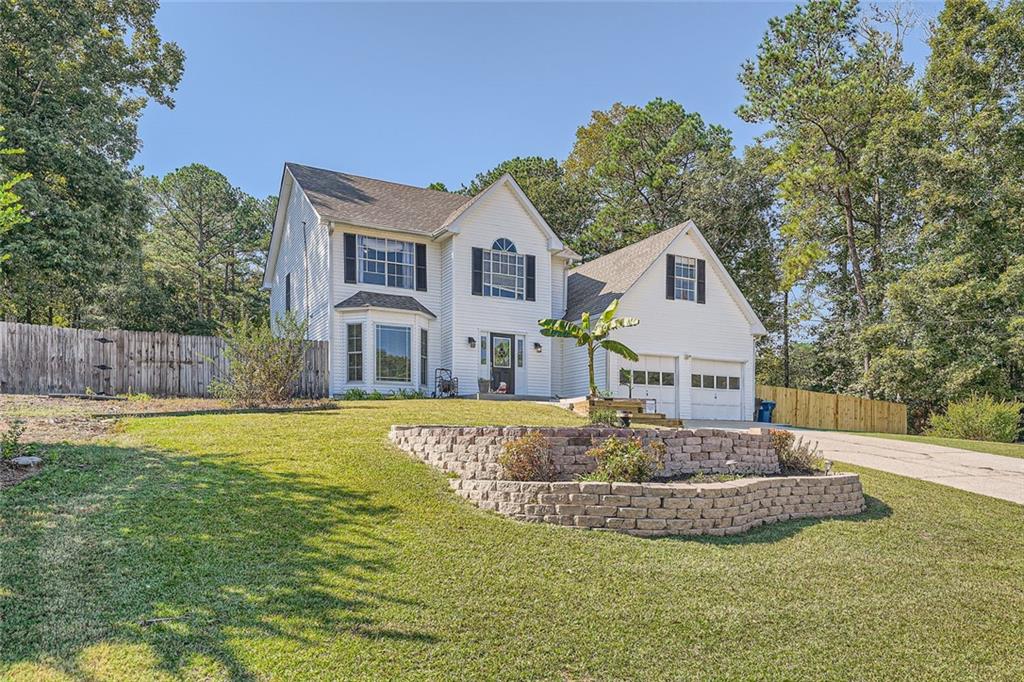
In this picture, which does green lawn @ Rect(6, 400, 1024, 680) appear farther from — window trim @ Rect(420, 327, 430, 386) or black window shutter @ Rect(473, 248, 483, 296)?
black window shutter @ Rect(473, 248, 483, 296)

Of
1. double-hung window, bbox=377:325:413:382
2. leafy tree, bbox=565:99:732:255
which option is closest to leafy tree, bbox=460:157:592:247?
leafy tree, bbox=565:99:732:255

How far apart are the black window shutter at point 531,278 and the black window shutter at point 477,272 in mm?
1696

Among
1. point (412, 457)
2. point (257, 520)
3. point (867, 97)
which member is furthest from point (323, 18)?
point (867, 97)

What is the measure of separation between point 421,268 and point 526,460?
1271 cm

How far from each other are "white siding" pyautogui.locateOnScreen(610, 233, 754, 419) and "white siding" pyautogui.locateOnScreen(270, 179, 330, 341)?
29.9 ft

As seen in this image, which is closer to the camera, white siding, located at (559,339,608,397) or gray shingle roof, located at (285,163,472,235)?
gray shingle roof, located at (285,163,472,235)

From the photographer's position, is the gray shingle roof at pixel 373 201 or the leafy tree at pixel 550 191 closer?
the gray shingle roof at pixel 373 201

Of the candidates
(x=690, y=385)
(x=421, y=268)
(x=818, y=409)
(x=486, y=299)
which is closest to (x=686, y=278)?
(x=690, y=385)

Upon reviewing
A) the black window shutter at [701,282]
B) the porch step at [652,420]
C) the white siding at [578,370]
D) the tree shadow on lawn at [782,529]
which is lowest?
the tree shadow on lawn at [782,529]

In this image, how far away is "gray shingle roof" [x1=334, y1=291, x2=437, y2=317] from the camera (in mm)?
18203

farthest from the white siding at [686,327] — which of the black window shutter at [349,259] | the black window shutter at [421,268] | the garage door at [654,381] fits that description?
the black window shutter at [349,259]

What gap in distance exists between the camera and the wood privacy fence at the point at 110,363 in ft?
47.0

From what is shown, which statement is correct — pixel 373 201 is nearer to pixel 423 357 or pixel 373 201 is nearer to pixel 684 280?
pixel 423 357

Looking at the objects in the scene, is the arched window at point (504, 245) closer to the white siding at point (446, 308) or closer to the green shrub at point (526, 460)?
the white siding at point (446, 308)
